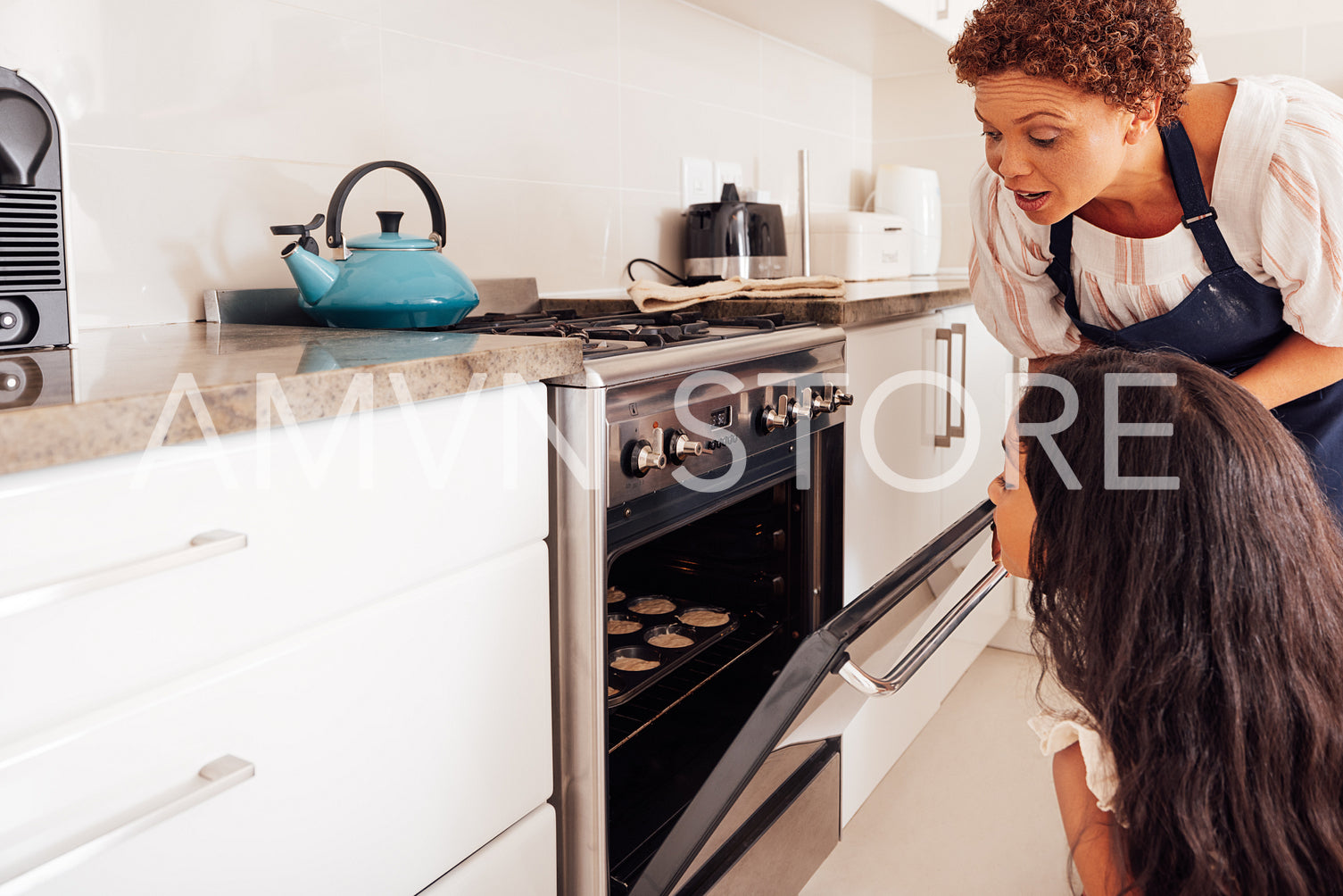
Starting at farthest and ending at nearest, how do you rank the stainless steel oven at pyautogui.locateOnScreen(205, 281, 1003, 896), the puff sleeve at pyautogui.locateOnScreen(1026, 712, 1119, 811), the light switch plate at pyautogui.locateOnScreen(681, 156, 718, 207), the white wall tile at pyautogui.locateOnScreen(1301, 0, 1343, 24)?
the white wall tile at pyautogui.locateOnScreen(1301, 0, 1343, 24) → the light switch plate at pyautogui.locateOnScreen(681, 156, 718, 207) → the stainless steel oven at pyautogui.locateOnScreen(205, 281, 1003, 896) → the puff sleeve at pyautogui.locateOnScreen(1026, 712, 1119, 811)

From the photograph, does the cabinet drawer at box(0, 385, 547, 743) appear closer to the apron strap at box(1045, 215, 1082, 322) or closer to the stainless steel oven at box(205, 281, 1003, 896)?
the stainless steel oven at box(205, 281, 1003, 896)

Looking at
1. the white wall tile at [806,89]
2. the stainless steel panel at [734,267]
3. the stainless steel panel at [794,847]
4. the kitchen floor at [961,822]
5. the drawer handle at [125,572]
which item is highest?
the white wall tile at [806,89]

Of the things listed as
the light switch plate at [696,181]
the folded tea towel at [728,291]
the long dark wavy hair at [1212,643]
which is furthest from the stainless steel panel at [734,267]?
the long dark wavy hair at [1212,643]

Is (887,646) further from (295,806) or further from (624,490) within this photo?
(295,806)

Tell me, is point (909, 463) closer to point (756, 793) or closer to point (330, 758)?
point (756, 793)

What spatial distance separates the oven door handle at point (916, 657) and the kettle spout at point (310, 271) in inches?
29.7

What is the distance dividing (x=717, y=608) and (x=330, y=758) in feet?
2.61

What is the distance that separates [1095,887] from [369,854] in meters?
0.57

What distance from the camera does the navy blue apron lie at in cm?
115

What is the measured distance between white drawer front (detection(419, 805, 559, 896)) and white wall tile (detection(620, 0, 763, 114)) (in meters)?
1.45

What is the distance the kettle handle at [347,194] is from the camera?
1233mm

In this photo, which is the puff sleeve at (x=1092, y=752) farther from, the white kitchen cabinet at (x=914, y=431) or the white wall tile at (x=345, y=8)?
the white wall tile at (x=345, y=8)

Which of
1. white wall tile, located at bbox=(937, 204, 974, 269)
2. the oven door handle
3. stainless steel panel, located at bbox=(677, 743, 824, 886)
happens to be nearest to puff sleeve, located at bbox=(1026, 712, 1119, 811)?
the oven door handle

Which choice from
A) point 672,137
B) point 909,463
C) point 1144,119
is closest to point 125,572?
point 1144,119
